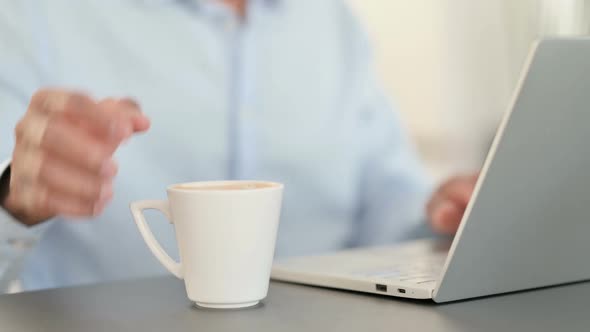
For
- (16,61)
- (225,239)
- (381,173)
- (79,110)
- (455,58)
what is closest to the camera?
(225,239)

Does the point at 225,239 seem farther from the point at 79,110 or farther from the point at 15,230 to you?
the point at 15,230

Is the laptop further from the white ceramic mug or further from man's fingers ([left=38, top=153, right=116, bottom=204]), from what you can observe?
man's fingers ([left=38, top=153, right=116, bottom=204])

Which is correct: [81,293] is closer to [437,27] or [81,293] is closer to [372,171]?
[372,171]

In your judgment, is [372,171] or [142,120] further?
[372,171]

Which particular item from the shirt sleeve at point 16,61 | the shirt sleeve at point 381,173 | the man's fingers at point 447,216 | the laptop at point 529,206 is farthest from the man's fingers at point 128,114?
the shirt sleeve at point 381,173

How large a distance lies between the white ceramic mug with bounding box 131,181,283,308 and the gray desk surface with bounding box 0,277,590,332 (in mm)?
Result: 19

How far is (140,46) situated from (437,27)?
710 mm

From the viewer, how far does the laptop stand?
2.02 feet

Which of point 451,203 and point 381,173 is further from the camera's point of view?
point 381,173

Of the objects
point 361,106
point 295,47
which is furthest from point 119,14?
point 361,106

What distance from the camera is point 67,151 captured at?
79cm

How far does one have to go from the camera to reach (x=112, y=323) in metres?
0.67

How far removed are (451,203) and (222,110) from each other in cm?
43

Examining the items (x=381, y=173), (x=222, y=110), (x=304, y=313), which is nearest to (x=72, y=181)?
(x=304, y=313)
